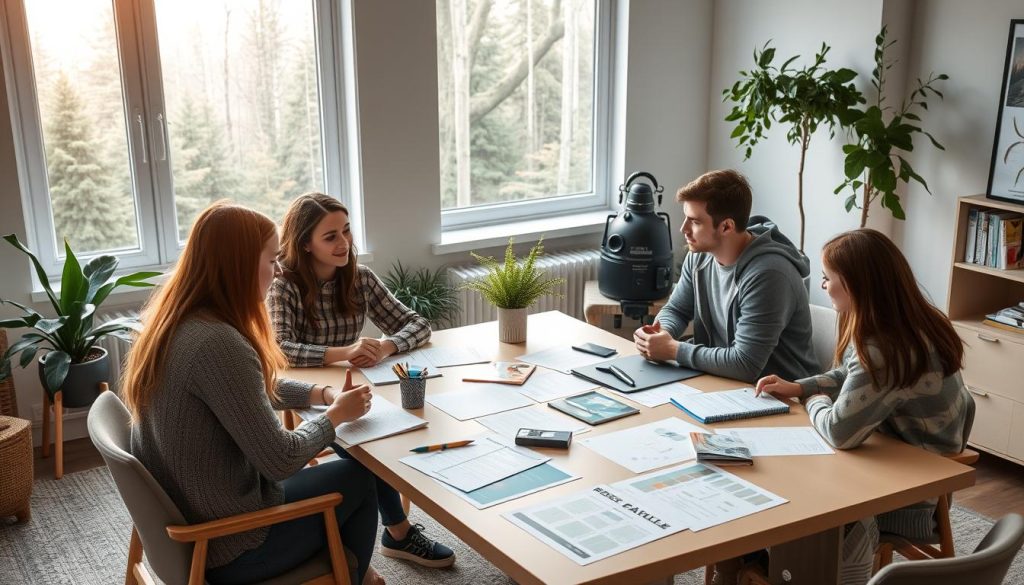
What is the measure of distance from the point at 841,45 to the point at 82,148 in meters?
3.30

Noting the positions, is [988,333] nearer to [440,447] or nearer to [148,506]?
[440,447]

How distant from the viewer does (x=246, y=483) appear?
221 cm

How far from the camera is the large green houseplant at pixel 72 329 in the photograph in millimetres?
3646

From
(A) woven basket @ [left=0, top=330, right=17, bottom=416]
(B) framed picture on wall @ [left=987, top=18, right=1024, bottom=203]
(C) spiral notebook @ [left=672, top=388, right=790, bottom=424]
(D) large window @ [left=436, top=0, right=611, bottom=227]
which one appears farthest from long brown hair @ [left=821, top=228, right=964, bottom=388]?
(A) woven basket @ [left=0, top=330, right=17, bottom=416]

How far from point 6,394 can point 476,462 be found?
2.44 meters

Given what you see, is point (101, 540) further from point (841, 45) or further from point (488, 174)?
point (841, 45)

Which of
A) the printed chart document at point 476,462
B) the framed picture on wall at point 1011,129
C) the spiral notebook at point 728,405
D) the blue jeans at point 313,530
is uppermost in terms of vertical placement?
the framed picture on wall at point 1011,129

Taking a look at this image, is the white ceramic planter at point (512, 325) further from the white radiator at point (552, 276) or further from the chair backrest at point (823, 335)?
the white radiator at point (552, 276)

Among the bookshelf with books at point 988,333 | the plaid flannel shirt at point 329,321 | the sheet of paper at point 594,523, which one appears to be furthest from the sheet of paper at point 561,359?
the bookshelf with books at point 988,333

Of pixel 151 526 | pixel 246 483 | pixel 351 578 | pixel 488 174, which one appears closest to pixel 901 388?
pixel 351 578

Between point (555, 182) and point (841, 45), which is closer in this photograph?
point (841, 45)

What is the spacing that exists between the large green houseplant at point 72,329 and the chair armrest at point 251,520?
5.87 feet

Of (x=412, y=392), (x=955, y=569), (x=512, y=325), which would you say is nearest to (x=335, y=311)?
(x=512, y=325)

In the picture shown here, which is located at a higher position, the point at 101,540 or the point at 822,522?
the point at 822,522
